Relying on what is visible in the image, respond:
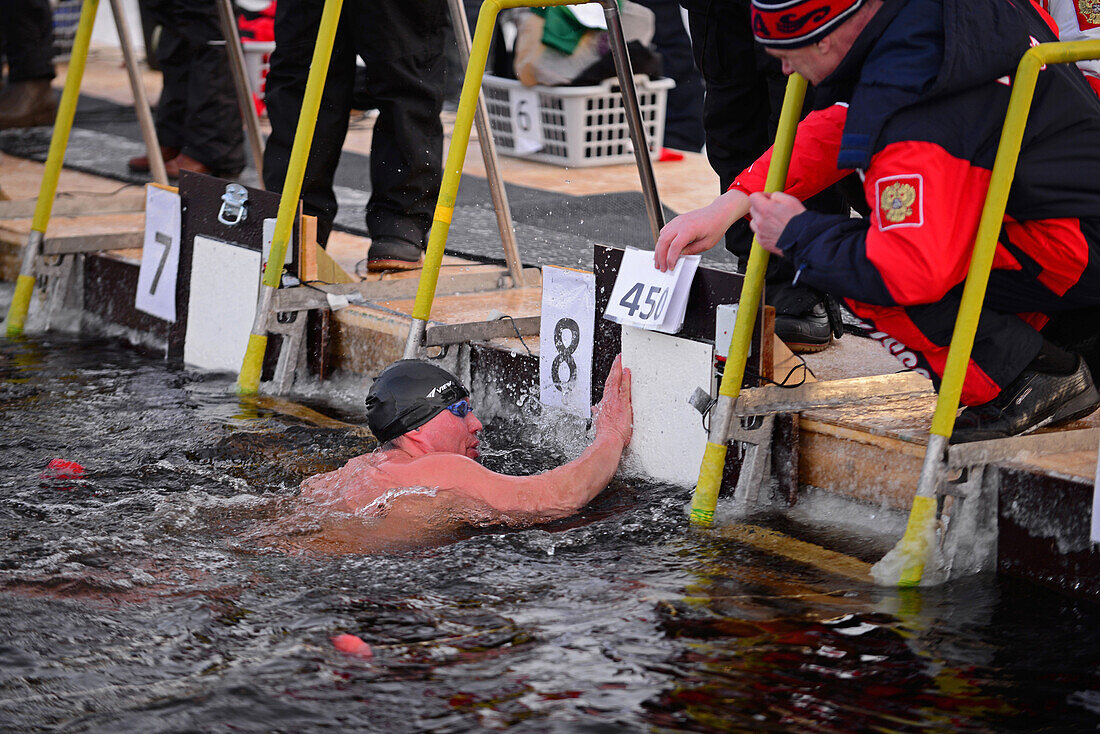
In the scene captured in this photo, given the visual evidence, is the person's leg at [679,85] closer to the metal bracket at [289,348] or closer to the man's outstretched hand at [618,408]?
the metal bracket at [289,348]

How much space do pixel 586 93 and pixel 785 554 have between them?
4624 millimetres

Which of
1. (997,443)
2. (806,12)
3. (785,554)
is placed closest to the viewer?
(806,12)

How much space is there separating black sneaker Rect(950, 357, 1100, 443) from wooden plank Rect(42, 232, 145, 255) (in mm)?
3836

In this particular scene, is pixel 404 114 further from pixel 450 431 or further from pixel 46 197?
pixel 450 431

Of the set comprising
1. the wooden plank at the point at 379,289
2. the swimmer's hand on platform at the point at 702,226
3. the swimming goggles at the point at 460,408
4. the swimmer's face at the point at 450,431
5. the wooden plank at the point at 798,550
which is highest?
the swimmer's hand on platform at the point at 702,226

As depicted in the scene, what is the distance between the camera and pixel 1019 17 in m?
2.73

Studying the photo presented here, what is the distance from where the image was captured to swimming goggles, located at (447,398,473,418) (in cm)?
349

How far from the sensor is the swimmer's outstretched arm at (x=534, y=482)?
331 cm

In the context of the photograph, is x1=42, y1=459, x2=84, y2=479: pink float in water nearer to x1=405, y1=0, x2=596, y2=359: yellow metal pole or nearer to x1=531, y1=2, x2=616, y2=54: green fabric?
x1=405, y1=0, x2=596, y2=359: yellow metal pole

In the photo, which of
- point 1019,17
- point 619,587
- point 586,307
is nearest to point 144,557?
point 619,587

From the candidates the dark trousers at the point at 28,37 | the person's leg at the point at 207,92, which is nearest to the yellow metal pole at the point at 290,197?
the person's leg at the point at 207,92

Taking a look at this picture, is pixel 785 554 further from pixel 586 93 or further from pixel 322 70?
pixel 586 93

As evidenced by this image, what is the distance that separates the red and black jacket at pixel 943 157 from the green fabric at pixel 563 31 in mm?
4633

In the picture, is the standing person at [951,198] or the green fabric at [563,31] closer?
the standing person at [951,198]
